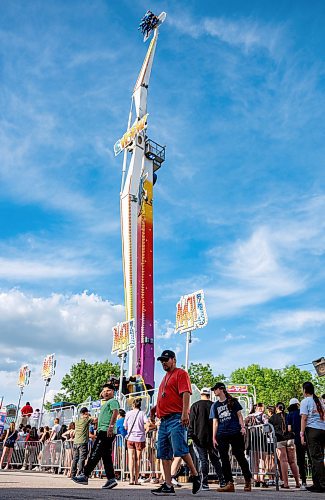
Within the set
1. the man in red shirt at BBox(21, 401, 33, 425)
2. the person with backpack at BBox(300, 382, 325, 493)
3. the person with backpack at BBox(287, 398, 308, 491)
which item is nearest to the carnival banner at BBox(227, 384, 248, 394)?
the person with backpack at BBox(287, 398, 308, 491)

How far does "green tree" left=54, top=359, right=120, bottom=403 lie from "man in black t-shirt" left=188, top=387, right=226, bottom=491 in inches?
2009

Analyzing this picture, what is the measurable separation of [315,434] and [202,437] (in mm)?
→ 2078

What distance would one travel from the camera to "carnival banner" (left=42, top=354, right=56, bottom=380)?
108ft

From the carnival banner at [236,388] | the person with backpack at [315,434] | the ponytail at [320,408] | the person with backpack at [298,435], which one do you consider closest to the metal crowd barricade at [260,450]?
the person with backpack at [298,435]

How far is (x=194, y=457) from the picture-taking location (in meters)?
11.3

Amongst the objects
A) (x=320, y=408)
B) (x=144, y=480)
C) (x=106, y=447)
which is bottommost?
(x=144, y=480)

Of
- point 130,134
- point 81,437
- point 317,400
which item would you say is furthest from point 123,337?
point 317,400

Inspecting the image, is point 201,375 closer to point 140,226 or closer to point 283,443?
point 140,226

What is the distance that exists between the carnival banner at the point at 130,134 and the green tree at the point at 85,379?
28975 mm

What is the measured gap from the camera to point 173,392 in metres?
7.03

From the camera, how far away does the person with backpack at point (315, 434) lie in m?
8.45

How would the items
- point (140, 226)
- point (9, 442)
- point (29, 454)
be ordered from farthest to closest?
point (140, 226)
point (29, 454)
point (9, 442)

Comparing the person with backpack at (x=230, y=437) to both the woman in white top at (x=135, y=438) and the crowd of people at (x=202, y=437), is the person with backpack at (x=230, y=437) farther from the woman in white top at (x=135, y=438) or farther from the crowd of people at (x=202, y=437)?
the woman in white top at (x=135, y=438)

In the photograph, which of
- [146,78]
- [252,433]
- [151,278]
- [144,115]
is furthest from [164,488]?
[146,78]
